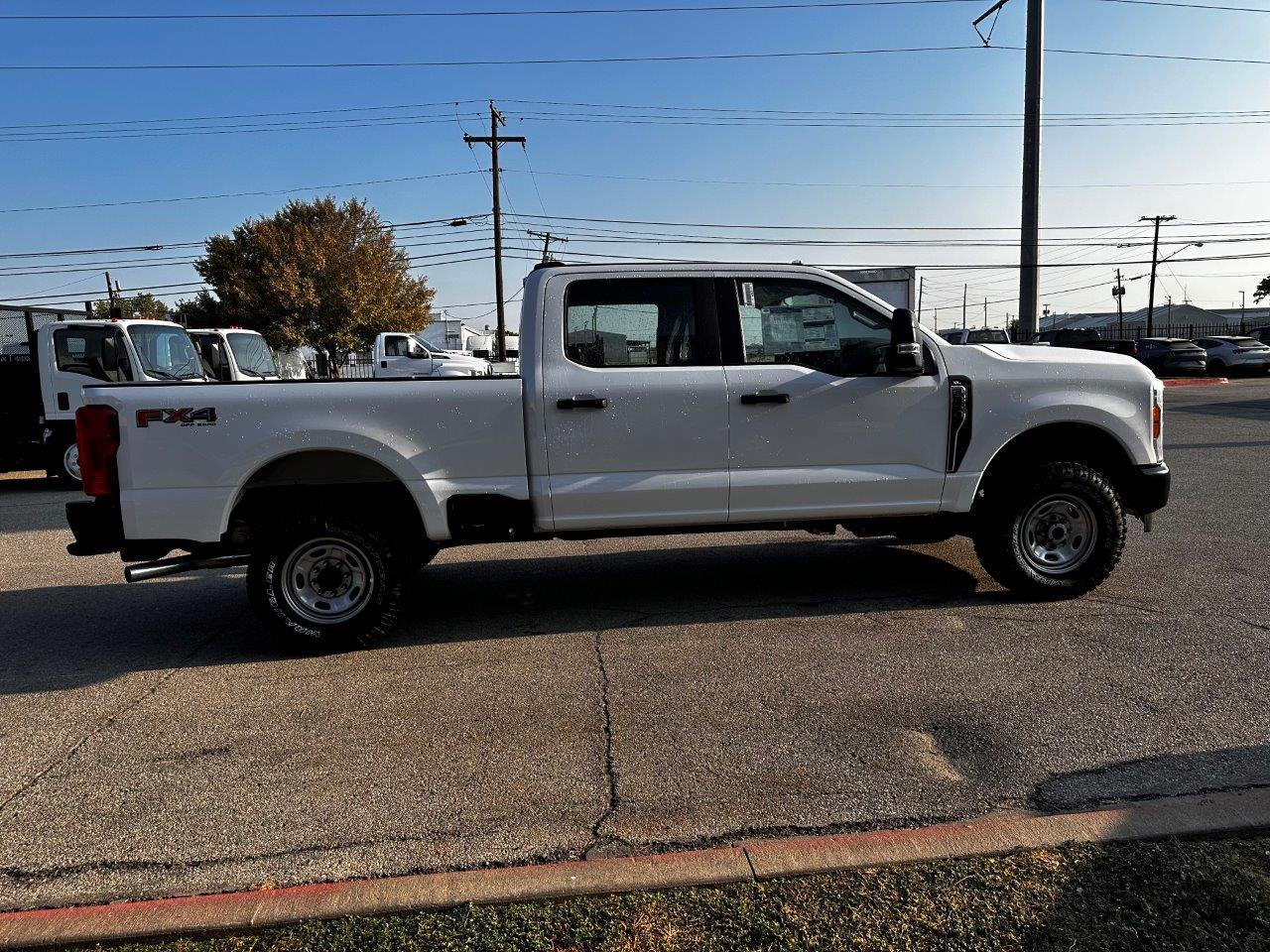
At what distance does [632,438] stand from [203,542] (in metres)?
2.45

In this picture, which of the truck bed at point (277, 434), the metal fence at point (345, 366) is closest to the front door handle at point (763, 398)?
the truck bed at point (277, 434)

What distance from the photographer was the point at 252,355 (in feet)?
55.1

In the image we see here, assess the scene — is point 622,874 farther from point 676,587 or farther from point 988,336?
point 988,336

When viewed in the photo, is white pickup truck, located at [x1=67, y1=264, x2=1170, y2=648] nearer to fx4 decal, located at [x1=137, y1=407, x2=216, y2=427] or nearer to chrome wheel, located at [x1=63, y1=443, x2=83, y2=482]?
fx4 decal, located at [x1=137, y1=407, x2=216, y2=427]

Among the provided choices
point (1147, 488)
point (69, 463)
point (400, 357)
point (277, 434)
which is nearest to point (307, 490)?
point (277, 434)

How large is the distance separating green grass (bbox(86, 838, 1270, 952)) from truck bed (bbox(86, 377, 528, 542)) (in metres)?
2.78

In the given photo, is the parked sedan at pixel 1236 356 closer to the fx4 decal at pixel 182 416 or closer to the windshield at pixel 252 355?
the windshield at pixel 252 355

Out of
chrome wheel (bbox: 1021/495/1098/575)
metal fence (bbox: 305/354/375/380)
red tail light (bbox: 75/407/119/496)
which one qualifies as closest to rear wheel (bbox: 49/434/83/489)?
red tail light (bbox: 75/407/119/496)

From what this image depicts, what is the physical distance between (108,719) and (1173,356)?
Answer: 36.6 m

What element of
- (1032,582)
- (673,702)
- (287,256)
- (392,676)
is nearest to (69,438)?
(392,676)

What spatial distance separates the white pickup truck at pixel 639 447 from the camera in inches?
194

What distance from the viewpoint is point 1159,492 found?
5.73 metres

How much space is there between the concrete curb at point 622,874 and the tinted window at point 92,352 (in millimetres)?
11454

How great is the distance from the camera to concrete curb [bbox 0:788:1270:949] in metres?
2.68
